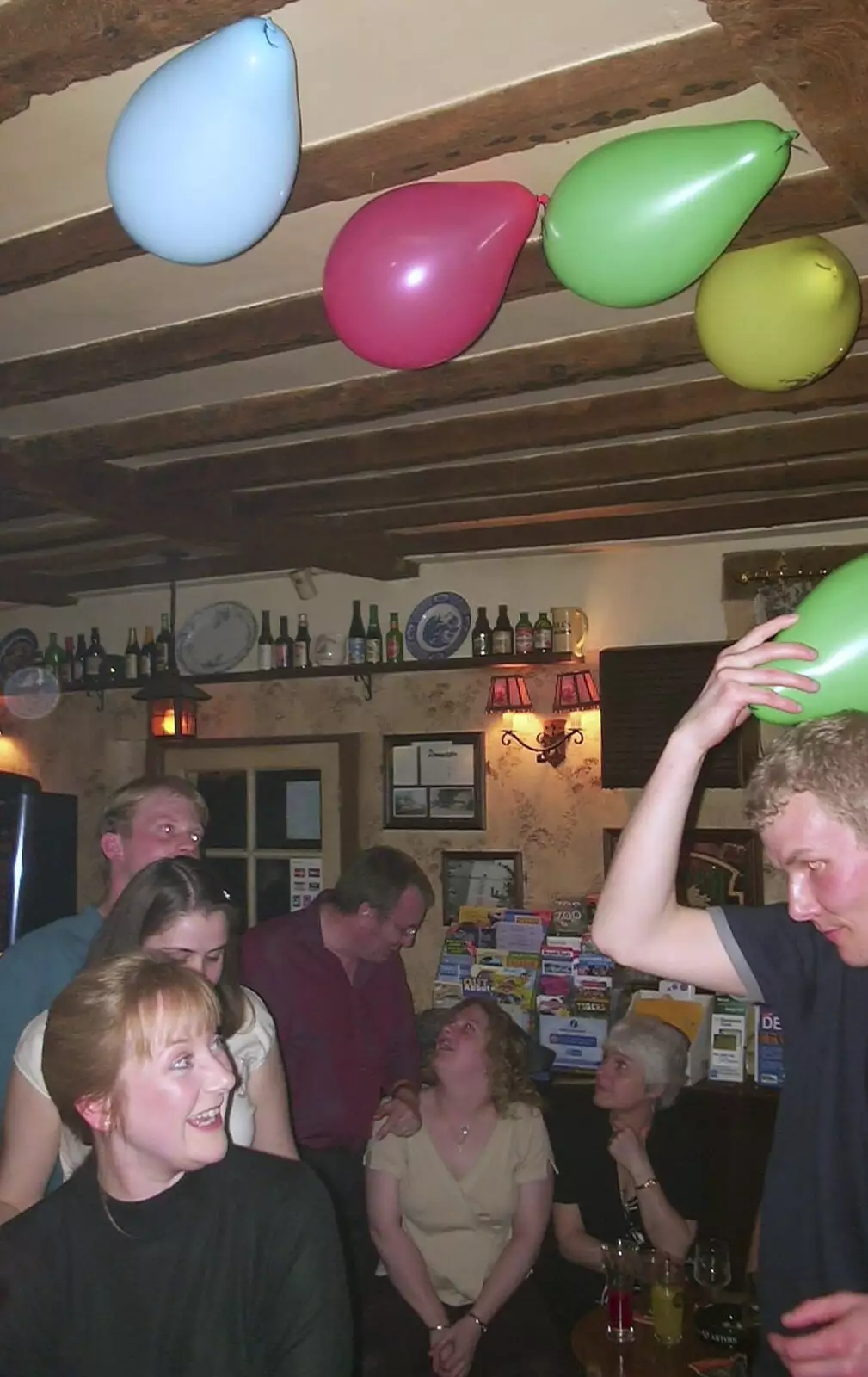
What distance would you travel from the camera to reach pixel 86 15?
1515mm

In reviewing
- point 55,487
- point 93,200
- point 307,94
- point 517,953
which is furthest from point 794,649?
point 517,953

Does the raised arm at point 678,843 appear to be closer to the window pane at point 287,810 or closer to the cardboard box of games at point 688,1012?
the cardboard box of games at point 688,1012

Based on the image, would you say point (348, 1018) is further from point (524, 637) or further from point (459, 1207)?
point (524, 637)

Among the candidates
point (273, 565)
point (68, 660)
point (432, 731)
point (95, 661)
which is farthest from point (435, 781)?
point (68, 660)

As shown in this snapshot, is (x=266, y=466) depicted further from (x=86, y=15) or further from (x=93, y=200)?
(x=86, y=15)

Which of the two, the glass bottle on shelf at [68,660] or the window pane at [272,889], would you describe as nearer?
the window pane at [272,889]

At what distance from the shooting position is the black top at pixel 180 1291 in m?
1.53

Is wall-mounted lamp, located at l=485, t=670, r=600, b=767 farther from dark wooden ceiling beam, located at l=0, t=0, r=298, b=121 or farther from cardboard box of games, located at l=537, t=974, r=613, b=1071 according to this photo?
dark wooden ceiling beam, located at l=0, t=0, r=298, b=121

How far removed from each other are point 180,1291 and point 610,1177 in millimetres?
2054

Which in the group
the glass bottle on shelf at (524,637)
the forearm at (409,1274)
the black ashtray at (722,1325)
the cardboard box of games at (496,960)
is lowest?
the forearm at (409,1274)

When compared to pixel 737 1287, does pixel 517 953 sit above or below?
above

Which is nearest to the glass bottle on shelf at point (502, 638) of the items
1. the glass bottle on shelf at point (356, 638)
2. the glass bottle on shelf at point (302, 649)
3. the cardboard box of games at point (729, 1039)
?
the glass bottle on shelf at point (356, 638)

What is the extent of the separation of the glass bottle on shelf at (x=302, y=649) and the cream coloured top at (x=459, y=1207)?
2.89 m

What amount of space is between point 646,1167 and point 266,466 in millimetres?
2407
